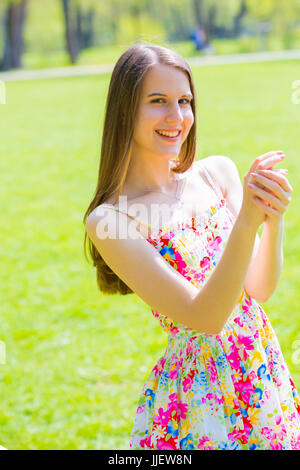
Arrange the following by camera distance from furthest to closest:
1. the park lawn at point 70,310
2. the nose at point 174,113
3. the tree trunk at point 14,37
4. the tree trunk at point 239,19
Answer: the tree trunk at point 239,19 → the tree trunk at point 14,37 → the park lawn at point 70,310 → the nose at point 174,113

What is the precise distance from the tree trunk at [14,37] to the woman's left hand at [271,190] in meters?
37.8

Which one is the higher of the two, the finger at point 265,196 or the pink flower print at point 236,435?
the finger at point 265,196

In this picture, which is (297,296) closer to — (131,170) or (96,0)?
(131,170)

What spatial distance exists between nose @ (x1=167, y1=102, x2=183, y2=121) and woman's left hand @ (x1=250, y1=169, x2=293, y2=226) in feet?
1.38

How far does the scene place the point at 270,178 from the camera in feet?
5.35

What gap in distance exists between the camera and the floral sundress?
197 cm

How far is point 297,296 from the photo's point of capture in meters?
5.25

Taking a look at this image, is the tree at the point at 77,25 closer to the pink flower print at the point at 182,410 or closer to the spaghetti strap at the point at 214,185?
the spaghetti strap at the point at 214,185

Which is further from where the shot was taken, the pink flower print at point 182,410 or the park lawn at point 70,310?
the park lawn at point 70,310

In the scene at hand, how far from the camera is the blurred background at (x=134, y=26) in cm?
3862

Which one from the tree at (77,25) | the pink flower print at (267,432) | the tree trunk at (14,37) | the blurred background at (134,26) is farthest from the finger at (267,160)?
the tree at (77,25)

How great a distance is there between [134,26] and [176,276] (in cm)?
5478

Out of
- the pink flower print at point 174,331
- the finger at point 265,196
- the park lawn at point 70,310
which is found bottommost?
the park lawn at point 70,310

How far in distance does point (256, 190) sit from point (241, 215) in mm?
79
